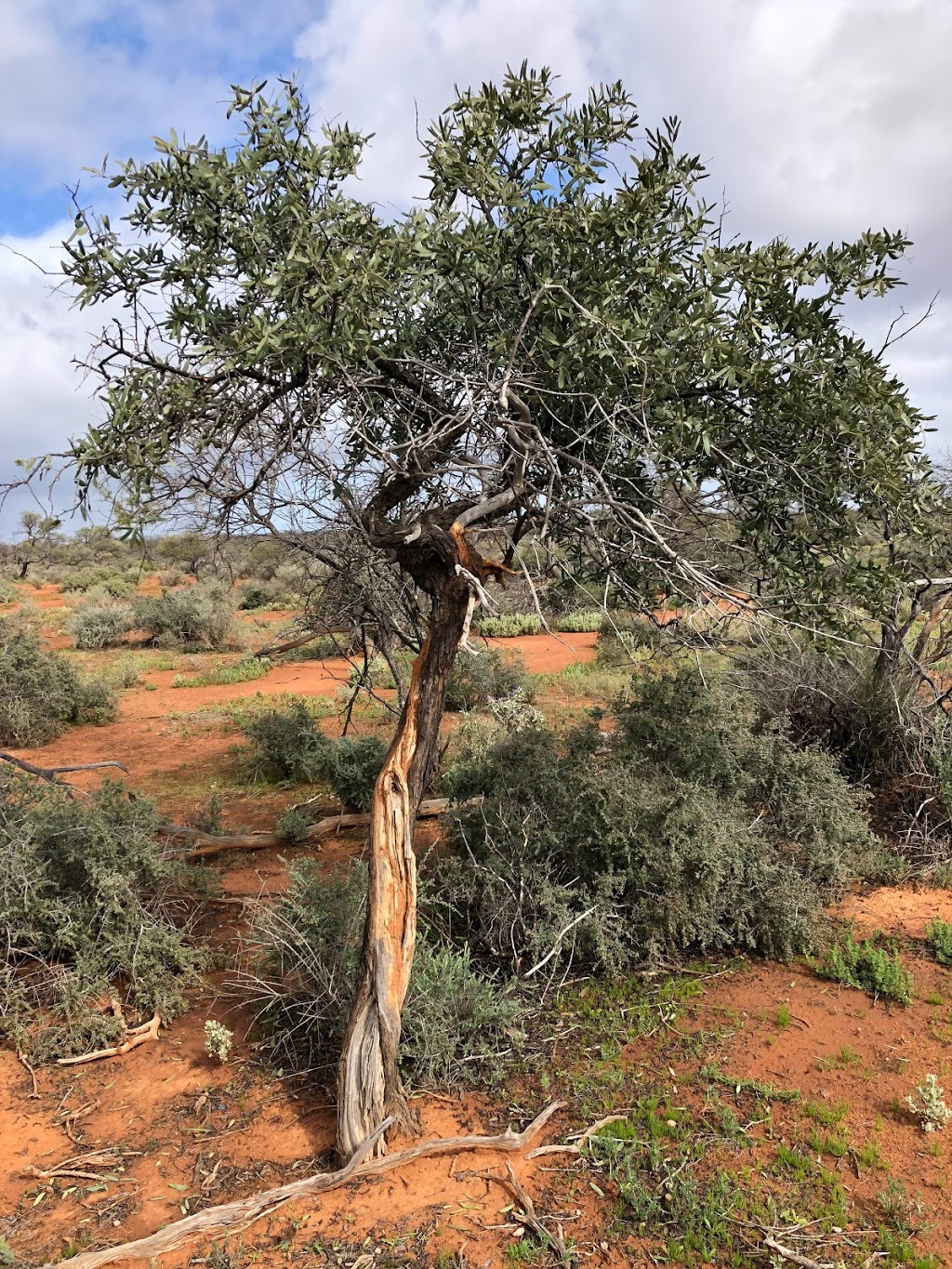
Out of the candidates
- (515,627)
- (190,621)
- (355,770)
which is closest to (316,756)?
(355,770)

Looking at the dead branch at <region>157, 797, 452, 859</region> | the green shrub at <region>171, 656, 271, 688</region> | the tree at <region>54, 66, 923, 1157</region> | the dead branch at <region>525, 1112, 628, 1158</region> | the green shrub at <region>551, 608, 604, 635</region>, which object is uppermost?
the tree at <region>54, 66, 923, 1157</region>

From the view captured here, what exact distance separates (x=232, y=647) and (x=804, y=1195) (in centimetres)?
1878

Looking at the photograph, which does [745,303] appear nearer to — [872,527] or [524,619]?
[872,527]

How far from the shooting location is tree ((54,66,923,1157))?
3.60 m

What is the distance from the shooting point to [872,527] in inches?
189

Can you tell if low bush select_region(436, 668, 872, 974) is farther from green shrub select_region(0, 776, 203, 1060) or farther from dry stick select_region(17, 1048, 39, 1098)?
dry stick select_region(17, 1048, 39, 1098)

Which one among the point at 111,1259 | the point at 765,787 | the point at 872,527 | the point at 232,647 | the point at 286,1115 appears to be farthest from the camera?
the point at 232,647

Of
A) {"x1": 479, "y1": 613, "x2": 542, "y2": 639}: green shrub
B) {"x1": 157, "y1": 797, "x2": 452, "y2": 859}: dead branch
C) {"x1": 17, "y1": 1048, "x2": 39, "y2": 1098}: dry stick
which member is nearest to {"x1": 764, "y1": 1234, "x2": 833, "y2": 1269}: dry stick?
{"x1": 17, "y1": 1048, "x2": 39, "y2": 1098}: dry stick

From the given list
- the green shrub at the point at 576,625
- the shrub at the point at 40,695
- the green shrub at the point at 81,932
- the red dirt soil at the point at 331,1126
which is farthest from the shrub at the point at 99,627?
the red dirt soil at the point at 331,1126

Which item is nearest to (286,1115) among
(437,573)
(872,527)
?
(437,573)

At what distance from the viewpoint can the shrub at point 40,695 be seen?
11.9 m

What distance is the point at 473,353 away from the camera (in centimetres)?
447

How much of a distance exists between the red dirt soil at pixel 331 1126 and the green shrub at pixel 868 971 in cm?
10

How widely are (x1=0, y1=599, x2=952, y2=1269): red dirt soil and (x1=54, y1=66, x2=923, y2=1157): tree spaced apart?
0.37m
